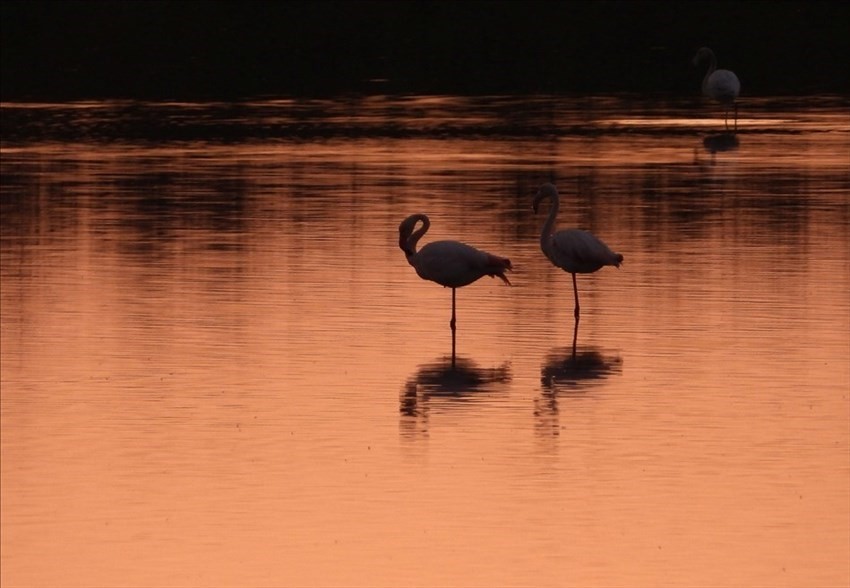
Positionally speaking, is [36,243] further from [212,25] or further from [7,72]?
[212,25]

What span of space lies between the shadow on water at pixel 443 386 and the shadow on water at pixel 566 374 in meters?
0.31

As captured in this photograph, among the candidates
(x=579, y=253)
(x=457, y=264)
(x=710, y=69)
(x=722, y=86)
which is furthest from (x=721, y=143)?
(x=457, y=264)

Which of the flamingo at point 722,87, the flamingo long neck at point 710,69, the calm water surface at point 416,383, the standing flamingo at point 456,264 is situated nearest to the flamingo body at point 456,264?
the standing flamingo at point 456,264

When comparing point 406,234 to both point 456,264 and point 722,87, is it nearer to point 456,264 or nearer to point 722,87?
point 456,264

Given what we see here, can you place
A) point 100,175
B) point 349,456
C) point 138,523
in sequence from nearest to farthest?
point 138,523, point 349,456, point 100,175

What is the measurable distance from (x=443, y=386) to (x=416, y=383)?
0.59ft

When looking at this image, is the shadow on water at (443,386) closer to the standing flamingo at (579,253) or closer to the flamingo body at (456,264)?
the flamingo body at (456,264)

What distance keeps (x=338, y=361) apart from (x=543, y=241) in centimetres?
308

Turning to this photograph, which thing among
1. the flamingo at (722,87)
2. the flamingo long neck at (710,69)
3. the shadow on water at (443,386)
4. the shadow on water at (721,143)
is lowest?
the shadow on water at (443,386)

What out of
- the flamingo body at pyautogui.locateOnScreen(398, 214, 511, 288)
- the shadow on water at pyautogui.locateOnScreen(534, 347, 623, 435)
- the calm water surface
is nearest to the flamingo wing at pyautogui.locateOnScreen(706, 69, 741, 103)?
the calm water surface

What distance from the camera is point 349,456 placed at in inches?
493

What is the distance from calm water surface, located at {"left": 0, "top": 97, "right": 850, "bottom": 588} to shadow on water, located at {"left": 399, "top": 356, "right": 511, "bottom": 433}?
0.04 metres

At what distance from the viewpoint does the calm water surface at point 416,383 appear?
35.1 feet

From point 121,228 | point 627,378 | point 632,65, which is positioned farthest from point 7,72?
point 627,378
